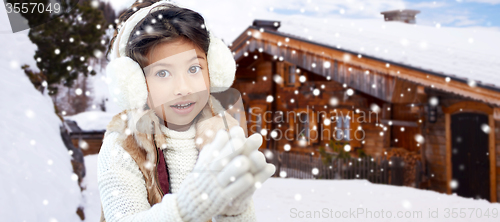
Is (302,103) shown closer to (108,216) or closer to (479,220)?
(479,220)

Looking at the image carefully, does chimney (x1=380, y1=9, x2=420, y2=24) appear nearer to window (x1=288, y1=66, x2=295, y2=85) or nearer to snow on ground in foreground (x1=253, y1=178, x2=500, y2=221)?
window (x1=288, y1=66, x2=295, y2=85)

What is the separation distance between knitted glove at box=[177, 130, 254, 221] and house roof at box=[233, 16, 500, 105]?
222 inches

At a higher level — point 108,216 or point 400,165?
point 108,216

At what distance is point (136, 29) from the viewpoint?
1732mm

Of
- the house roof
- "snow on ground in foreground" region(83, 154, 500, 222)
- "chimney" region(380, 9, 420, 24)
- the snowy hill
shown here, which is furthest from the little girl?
"chimney" region(380, 9, 420, 24)

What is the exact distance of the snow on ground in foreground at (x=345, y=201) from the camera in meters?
4.44

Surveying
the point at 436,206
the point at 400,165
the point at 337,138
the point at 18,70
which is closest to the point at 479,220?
the point at 436,206

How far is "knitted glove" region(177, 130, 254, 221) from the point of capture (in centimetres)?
126

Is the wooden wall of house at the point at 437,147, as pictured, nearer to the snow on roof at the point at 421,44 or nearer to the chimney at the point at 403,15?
Result: the snow on roof at the point at 421,44

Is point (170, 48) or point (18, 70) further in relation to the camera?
point (18, 70)

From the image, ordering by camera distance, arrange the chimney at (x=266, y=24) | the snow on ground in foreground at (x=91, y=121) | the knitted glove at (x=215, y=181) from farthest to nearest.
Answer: the snow on ground in foreground at (x=91, y=121)
the chimney at (x=266, y=24)
the knitted glove at (x=215, y=181)

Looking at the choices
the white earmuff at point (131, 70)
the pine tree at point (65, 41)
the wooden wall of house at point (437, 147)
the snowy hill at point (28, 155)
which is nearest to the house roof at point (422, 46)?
the wooden wall of house at point (437, 147)

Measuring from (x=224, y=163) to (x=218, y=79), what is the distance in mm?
787

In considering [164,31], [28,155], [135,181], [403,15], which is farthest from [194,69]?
[403,15]
